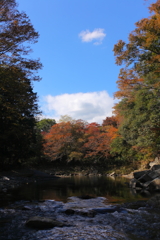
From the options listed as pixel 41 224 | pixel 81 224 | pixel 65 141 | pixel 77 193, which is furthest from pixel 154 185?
pixel 65 141

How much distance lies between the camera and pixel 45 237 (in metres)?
3.29

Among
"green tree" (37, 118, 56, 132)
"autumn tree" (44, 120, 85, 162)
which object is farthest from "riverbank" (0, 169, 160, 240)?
"green tree" (37, 118, 56, 132)

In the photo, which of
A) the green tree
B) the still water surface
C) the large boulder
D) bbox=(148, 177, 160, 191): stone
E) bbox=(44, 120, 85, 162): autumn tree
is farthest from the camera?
the green tree

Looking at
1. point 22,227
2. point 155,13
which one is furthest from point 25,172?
point 155,13

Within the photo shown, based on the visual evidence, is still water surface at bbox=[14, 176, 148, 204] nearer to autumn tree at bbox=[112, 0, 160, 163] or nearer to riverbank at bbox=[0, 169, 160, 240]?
riverbank at bbox=[0, 169, 160, 240]

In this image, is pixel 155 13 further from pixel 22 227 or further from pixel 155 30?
pixel 22 227

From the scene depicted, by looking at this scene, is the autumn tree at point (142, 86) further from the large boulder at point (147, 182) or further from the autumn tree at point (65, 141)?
the autumn tree at point (65, 141)

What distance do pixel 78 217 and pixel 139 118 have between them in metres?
12.9

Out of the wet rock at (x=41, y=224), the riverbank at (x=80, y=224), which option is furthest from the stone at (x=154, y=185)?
the wet rock at (x=41, y=224)

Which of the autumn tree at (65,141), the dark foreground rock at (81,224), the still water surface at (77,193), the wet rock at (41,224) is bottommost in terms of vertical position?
the still water surface at (77,193)

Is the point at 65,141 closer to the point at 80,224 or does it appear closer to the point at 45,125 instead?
the point at 45,125

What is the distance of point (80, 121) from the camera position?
2775cm

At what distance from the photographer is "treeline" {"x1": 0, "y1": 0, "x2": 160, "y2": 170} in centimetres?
757

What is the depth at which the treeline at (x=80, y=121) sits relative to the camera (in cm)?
757
